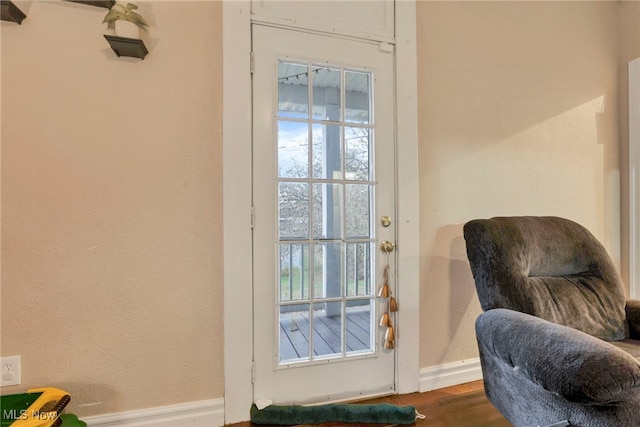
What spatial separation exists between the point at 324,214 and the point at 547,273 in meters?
1.12

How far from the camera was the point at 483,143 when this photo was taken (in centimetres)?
192

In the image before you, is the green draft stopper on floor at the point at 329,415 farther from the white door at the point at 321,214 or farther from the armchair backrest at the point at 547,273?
the armchair backrest at the point at 547,273

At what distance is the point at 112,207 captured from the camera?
4.56 feet

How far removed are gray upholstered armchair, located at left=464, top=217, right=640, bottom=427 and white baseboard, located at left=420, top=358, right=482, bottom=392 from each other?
1.62ft

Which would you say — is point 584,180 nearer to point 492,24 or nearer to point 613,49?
point 613,49

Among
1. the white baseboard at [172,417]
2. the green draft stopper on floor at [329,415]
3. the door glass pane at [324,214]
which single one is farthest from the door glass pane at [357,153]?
the white baseboard at [172,417]

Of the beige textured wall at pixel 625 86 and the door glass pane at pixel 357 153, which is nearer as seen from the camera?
the door glass pane at pixel 357 153

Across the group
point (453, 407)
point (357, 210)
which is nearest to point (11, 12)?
point (357, 210)

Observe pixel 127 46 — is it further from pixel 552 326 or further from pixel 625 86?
pixel 625 86

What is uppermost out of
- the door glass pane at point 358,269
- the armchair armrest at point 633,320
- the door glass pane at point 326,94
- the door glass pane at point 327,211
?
the door glass pane at point 326,94

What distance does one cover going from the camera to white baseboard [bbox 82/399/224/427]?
1.38 m

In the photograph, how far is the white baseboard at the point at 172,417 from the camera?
4.52 feet

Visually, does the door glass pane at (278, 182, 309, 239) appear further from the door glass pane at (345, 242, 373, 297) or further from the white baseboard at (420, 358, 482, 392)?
the white baseboard at (420, 358, 482, 392)

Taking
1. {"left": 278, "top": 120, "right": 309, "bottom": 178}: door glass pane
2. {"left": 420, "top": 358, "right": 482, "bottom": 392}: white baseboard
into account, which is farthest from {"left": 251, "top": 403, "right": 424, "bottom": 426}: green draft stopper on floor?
{"left": 278, "top": 120, "right": 309, "bottom": 178}: door glass pane
